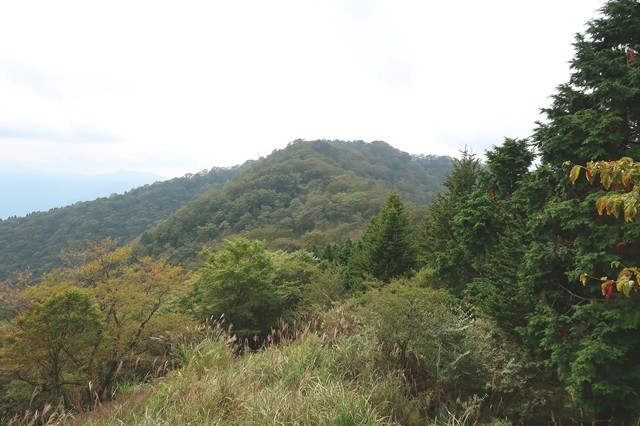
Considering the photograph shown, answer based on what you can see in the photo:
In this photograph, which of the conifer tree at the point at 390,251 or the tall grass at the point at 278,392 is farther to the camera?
the conifer tree at the point at 390,251

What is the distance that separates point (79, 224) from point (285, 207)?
4389 cm

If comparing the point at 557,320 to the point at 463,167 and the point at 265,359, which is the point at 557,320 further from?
the point at 463,167

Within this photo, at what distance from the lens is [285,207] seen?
2872 inches

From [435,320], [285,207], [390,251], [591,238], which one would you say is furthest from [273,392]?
[285,207]

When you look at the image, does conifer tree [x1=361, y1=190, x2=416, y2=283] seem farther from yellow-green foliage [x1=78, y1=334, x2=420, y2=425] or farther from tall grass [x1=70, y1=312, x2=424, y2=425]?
yellow-green foliage [x1=78, y1=334, x2=420, y2=425]

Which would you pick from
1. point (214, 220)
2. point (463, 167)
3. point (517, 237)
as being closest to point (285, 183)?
point (214, 220)

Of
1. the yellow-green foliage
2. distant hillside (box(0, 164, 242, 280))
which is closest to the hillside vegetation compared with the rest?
the yellow-green foliage

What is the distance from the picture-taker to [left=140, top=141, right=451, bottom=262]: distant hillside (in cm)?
5191

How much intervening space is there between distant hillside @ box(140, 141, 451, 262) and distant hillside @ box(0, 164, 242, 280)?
38.1 feet

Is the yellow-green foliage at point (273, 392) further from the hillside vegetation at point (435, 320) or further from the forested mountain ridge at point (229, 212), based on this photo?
the forested mountain ridge at point (229, 212)

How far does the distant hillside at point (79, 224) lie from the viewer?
59353 mm

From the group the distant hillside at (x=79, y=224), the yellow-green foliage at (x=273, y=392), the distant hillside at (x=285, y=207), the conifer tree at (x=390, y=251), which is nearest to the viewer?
the yellow-green foliage at (x=273, y=392)

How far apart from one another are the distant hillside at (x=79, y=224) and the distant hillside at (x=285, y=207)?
1163 cm

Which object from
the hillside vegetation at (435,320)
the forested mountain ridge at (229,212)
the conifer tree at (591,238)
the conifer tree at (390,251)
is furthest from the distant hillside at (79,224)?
the conifer tree at (591,238)
